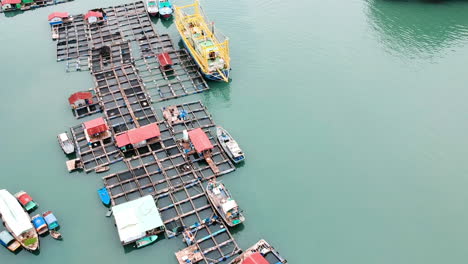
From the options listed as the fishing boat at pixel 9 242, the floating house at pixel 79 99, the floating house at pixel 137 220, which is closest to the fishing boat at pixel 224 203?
the floating house at pixel 137 220

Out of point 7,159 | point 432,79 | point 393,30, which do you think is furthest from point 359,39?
point 7,159

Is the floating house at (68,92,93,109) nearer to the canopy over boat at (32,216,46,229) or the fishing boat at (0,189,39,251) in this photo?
the fishing boat at (0,189,39,251)

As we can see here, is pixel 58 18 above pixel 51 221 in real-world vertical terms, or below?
above

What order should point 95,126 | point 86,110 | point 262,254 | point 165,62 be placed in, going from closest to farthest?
point 262,254 < point 95,126 < point 86,110 < point 165,62

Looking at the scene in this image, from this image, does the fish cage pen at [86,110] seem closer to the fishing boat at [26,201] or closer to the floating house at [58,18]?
the fishing boat at [26,201]

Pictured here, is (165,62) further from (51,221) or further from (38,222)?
(38,222)

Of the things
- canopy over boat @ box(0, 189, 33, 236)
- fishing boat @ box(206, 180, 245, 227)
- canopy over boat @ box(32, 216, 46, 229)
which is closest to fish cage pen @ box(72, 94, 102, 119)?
canopy over boat @ box(0, 189, 33, 236)

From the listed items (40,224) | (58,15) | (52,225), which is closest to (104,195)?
(52,225)
